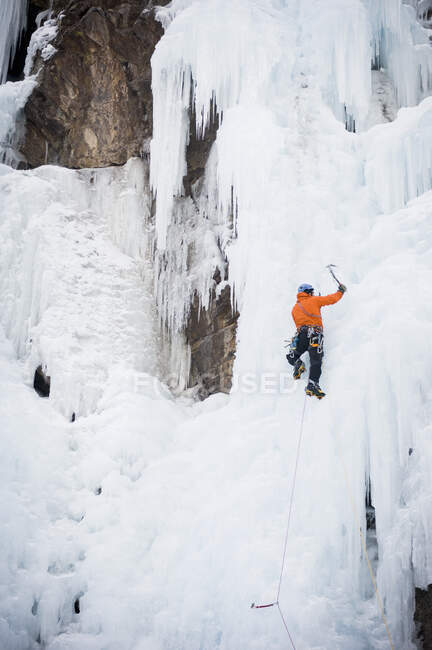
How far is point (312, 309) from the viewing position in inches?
200

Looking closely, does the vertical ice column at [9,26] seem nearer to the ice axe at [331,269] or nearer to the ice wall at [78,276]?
the ice wall at [78,276]

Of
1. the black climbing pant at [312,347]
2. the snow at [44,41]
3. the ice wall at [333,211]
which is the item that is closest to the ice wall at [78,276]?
the ice wall at [333,211]

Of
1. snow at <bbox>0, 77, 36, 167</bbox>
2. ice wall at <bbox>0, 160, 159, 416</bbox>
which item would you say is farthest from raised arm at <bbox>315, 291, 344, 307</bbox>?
snow at <bbox>0, 77, 36, 167</bbox>

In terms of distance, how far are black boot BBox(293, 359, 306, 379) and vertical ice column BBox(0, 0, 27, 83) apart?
391 inches

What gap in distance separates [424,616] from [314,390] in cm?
206

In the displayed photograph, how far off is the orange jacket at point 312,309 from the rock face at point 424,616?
254 cm

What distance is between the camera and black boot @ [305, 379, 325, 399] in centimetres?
479

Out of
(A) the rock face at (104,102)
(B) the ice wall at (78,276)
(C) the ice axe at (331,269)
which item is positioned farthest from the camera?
(A) the rock face at (104,102)

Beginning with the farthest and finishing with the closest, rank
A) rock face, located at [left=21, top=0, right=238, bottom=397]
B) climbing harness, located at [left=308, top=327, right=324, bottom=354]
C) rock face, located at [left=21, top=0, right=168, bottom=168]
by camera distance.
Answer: rock face, located at [left=21, top=0, right=168, bottom=168] → rock face, located at [left=21, top=0, right=238, bottom=397] → climbing harness, located at [left=308, top=327, right=324, bottom=354]

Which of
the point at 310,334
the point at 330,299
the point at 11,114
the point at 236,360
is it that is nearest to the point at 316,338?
the point at 310,334

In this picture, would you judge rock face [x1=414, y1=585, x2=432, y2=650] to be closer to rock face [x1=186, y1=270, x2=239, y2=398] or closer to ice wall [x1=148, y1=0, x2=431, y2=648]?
ice wall [x1=148, y1=0, x2=431, y2=648]

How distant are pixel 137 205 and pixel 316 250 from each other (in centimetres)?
426

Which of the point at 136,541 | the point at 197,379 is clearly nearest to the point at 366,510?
the point at 136,541

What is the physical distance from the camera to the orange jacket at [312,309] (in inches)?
198
